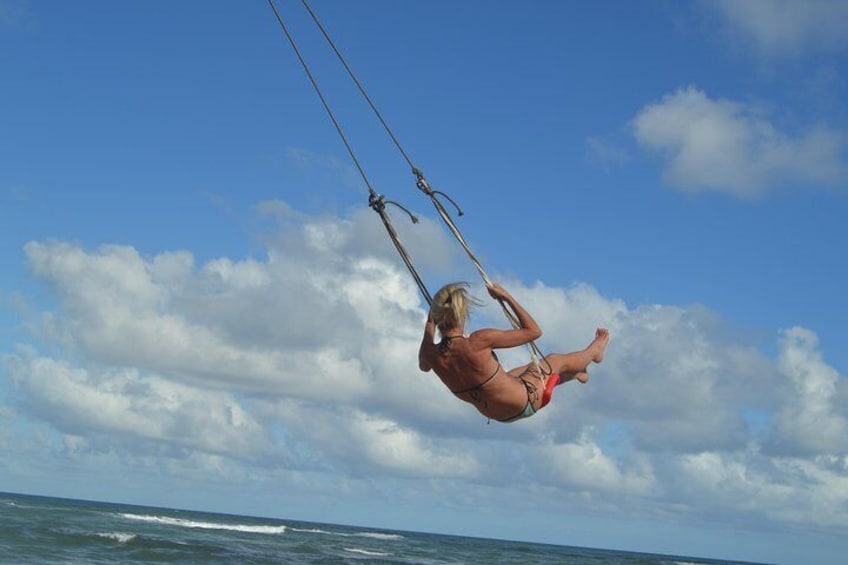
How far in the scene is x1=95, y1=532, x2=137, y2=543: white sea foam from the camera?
44475 mm

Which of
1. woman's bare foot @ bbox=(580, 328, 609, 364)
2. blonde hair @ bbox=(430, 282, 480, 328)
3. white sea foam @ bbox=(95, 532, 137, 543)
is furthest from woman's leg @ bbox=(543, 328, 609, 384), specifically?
white sea foam @ bbox=(95, 532, 137, 543)

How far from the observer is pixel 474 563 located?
191 feet

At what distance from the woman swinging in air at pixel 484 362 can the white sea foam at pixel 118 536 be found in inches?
1544

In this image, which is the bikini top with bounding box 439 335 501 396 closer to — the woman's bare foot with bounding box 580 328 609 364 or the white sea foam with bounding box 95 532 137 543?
the woman's bare foot with bounding box 580 328 609 364

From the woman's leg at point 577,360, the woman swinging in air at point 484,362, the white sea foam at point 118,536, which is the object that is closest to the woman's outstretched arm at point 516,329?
the woman swinging in air at point 484,362

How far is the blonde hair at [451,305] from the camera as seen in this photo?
8125mm

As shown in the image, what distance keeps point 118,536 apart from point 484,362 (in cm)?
4198

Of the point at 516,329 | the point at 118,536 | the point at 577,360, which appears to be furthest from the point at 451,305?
the point at 118,536

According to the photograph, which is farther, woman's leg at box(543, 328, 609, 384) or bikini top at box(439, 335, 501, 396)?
woman's leg at box(543, 328, 609, 384)

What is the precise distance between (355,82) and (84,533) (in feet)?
139

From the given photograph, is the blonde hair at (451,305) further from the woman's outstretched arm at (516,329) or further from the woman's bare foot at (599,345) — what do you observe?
the woman's bare foot at (599,345)

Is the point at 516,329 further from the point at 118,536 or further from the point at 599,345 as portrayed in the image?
the point at 118,536

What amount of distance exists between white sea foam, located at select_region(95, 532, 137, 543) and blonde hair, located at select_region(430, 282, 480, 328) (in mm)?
39754

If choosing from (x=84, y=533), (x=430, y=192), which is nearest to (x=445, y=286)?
(x=430, y=192)
